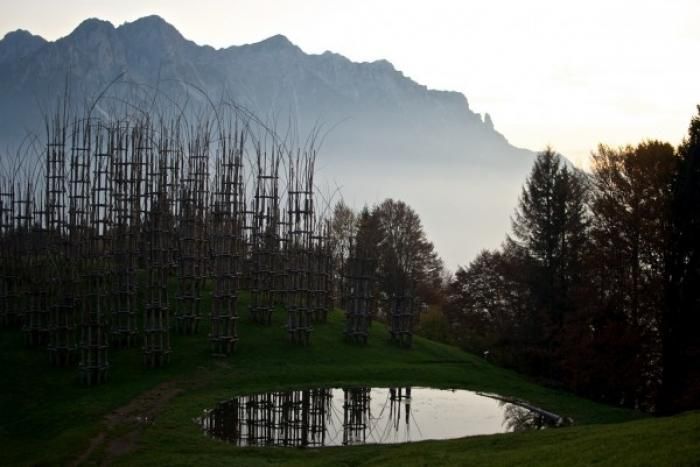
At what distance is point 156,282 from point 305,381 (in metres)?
8.33

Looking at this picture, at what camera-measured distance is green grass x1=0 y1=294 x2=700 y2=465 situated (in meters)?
16.4

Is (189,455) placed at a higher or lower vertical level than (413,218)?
lower

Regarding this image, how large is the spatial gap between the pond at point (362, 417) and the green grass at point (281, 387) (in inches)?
37.9

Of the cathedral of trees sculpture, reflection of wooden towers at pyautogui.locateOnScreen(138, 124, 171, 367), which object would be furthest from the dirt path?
the cathedral of trees sculpture

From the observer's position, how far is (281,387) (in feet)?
91.7

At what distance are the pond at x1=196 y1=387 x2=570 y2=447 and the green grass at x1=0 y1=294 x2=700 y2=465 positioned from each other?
0.96 meters

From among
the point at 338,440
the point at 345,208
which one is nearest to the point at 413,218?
the point at 345,208

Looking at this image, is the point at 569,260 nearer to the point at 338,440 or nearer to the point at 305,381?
the point at 305,381

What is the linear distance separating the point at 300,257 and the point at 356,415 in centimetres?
1219

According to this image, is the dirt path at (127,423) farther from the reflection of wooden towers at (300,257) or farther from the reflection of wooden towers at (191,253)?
the reflection of wooden towers at (300,257)

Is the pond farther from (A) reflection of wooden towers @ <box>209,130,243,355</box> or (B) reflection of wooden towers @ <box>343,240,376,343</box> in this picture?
(B) reflection of wooden towers @ <box>343,240,376,343</box>

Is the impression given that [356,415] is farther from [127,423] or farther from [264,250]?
[264,250]

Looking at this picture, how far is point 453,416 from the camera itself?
83.6 feet

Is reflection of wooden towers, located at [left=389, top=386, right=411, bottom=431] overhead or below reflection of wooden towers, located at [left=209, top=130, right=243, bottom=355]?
below
